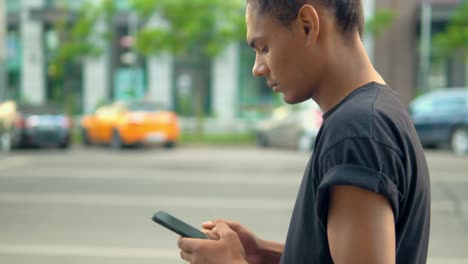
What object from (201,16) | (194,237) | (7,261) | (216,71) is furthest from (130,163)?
(216,71)

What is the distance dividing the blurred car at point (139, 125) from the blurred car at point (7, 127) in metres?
2.58

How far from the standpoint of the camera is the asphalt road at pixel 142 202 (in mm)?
6777

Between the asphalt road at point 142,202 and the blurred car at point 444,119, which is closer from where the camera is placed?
the asphalt road at point 142,202

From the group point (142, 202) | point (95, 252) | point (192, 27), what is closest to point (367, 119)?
point (95, 252)

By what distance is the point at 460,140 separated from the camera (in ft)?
61.7

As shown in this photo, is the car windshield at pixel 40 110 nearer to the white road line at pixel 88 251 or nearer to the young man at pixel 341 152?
the white road line at pixel 88 251

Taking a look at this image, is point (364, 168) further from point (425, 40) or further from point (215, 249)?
point (425, 40)

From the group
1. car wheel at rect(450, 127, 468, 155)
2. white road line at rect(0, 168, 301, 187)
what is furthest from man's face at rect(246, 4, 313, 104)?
car wheel at rect(450, 127, 468, 155)

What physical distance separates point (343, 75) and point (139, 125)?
1889cm

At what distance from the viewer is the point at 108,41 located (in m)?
31.6

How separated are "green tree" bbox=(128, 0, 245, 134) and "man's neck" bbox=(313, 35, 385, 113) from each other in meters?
25.0

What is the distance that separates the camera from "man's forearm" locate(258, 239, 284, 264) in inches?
69.4

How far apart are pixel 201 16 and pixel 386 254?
83.2 ft

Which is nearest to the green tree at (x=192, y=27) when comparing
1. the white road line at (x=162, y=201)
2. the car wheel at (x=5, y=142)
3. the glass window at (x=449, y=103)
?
the car wheel at (x=5, y=142)
